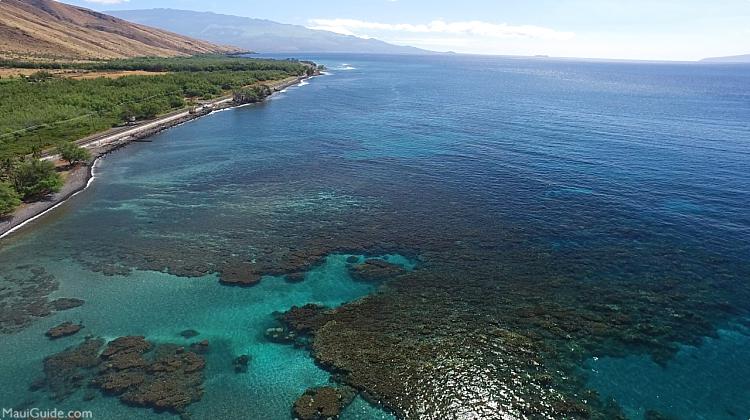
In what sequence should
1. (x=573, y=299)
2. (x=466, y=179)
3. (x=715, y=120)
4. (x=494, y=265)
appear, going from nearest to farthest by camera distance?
(x=573, y=299)
(x=494, y=265)
(x=466, y=179)
(x=715, y=120)

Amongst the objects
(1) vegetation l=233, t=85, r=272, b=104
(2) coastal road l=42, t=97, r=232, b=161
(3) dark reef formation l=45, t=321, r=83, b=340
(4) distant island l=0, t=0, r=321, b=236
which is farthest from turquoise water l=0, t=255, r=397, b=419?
(1) vegetation l=233, t=85, r=272, b=104

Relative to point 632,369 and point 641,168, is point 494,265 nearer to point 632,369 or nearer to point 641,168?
point 632,369

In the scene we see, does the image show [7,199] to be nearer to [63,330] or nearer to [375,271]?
[63,330]

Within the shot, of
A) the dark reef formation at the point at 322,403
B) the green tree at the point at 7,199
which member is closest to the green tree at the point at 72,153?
the green tree at the point at 7,199

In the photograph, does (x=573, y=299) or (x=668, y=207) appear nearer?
(x=573, y=299)

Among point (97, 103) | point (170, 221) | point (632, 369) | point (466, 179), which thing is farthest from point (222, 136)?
point (632, 369)

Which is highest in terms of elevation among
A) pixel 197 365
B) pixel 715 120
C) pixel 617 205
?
pixel 715 120

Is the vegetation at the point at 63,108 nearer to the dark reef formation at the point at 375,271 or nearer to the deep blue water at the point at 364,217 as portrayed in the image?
the deep blue water at the point at 364,217
